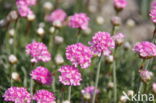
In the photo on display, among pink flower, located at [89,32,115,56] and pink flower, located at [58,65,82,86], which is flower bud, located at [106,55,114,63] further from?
pink flower, located at [58,65,82,86]

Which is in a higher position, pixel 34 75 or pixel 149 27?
pixel 149 27

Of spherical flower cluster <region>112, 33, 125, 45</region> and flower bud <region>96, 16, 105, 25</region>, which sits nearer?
spherical flower cluster <region>112, 33, 125, 45</region>

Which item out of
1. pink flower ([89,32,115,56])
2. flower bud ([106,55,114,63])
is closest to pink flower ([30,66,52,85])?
pink flower ([89,32,115,56])

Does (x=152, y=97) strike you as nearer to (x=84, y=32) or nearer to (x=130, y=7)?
(x=84, y=32)

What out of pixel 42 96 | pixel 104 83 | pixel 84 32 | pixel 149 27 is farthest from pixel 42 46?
pixel 149 27

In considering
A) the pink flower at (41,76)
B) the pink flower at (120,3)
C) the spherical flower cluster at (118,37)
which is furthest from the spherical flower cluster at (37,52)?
the pink flower at (120,3)

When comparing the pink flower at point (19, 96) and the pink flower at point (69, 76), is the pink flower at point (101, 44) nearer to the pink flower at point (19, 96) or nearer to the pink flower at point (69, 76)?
the pink flower at point (69, 76)

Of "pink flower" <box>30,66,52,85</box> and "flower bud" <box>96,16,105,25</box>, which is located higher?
"flower bud" <box>96,16,105,25</box>

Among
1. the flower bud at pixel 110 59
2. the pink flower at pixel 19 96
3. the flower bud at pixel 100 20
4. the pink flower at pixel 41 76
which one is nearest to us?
the pink flower at pixel 19 96

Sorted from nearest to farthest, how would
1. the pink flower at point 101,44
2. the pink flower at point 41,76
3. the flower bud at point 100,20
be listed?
1. the pink flower at point 101,44
2. the pink flower at point 41,76
3. the flower bud at point 100,20
